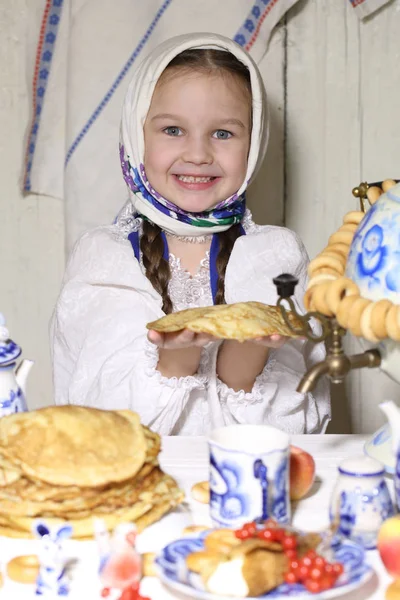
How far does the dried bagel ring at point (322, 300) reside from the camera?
103cm

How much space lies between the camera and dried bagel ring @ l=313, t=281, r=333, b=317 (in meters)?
1.03

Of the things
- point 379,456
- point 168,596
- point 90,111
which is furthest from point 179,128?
point 168,596

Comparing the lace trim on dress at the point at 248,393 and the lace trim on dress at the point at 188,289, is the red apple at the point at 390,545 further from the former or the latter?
the lace trim on dress at the point at 188,289

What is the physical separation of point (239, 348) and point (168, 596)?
2.68 ft

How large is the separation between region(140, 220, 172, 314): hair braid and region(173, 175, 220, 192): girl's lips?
12 centimetres

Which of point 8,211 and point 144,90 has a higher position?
point 144,90

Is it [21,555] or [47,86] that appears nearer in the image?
[21,555]

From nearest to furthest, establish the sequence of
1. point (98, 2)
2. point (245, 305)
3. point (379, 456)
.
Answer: point (379, 456)
point (245, 305)
point (98, 2)

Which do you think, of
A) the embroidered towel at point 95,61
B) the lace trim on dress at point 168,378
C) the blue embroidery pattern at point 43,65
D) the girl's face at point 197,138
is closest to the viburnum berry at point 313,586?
the lace trim on dress at point 168,378

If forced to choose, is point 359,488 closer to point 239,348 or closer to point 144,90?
point 239,348

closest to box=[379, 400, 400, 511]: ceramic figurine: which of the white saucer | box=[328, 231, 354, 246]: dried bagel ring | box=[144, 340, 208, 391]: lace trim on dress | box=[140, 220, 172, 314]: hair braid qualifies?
the white saucer

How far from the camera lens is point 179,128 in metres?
1.81

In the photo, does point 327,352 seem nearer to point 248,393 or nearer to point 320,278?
point 320,278

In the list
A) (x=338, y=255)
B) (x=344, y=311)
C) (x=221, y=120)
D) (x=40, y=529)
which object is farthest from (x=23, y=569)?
(x=221, y=120)
